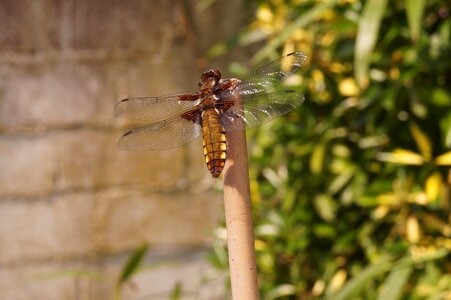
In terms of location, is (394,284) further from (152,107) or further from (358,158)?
(152,107)

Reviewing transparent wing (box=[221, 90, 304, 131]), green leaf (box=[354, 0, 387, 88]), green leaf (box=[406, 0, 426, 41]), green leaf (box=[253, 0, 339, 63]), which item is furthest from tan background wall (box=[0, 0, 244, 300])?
transparent wing (box=[221, 90, 304, 131])

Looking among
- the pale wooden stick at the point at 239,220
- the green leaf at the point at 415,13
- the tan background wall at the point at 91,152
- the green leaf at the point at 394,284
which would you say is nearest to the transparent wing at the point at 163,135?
the pale wooden stick at the point at 239,220

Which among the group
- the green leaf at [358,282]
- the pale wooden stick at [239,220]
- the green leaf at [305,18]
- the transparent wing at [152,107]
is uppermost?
the green leaf at [305,18]

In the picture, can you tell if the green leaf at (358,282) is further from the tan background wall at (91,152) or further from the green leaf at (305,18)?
the tan background wall at (91,152)

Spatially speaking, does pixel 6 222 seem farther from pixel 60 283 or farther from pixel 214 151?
pixel 214 151

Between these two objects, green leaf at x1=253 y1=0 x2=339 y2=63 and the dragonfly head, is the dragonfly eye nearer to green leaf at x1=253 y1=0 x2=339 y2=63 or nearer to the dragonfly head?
the dragonfly head

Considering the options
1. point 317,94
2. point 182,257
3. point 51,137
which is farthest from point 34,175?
point 317,94
